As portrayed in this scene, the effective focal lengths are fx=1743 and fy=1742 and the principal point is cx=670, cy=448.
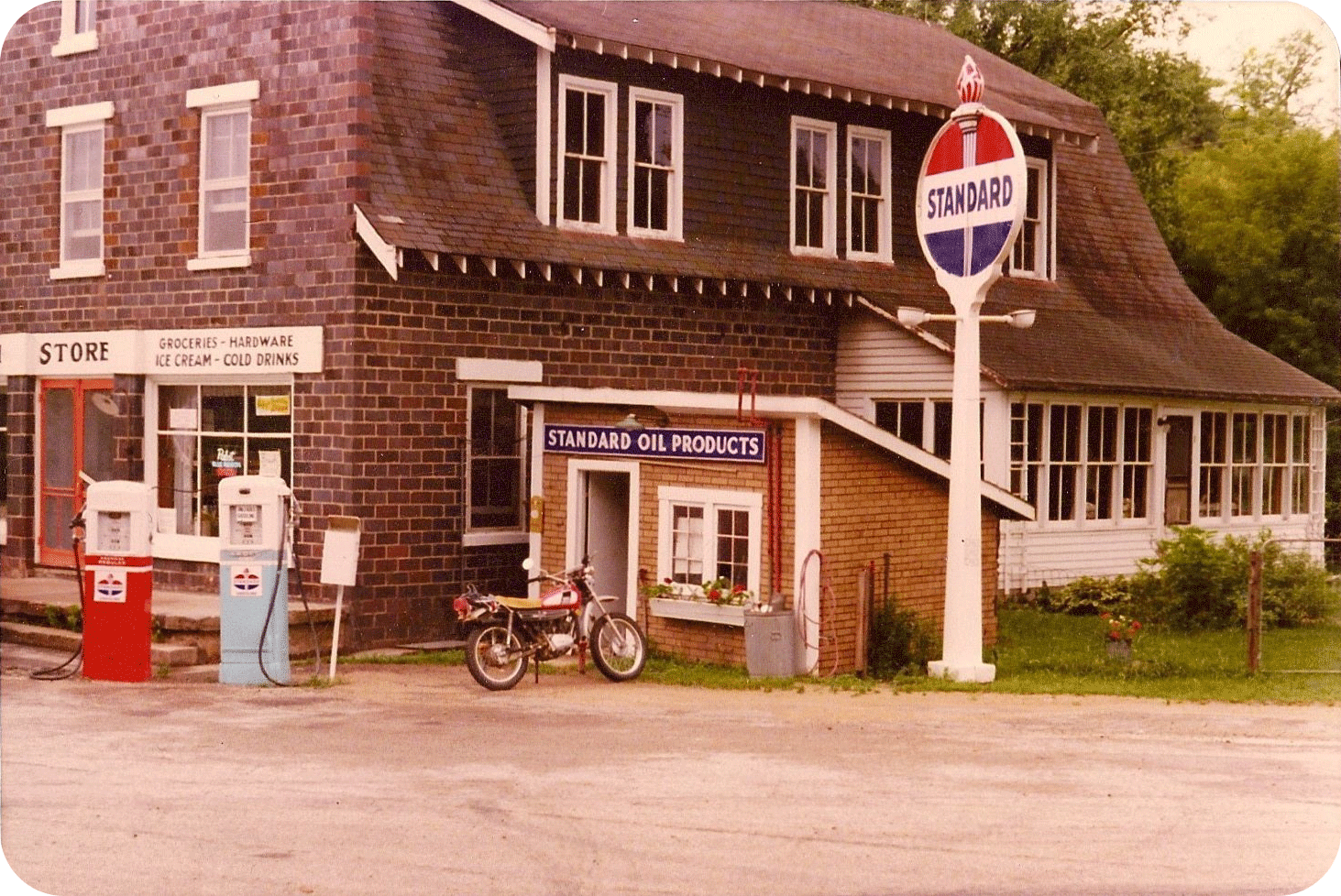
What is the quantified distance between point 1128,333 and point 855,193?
16.4 ft

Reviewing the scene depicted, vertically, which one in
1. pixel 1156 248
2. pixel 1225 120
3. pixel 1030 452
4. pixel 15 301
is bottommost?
pixel 1030 452

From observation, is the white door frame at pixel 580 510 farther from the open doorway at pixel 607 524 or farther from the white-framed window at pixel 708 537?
the white-framed window at pixel 708 537

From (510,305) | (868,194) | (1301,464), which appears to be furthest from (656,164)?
(1301,464)

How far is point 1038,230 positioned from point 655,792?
1559 centimetres

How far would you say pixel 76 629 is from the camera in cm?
1730

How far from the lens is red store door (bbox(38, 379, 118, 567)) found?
19.8m

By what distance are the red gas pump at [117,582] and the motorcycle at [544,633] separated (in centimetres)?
275

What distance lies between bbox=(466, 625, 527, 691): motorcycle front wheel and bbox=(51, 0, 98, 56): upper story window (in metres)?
8.75

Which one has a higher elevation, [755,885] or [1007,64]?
[1007,64]

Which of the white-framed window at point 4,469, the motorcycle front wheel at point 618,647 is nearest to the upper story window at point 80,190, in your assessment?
the white-framed window at point 4,469

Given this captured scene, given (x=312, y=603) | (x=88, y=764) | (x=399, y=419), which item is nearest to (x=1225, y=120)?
(x=399, y=419)

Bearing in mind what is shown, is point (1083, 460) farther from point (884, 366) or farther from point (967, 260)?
point (967, 260)

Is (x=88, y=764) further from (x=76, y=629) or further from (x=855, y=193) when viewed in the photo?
(x=855, y=193)

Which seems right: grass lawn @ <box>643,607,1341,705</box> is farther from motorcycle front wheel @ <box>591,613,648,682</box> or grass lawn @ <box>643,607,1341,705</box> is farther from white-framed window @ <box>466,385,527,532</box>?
white-framed window @ <box>466,385,527,532</box>
